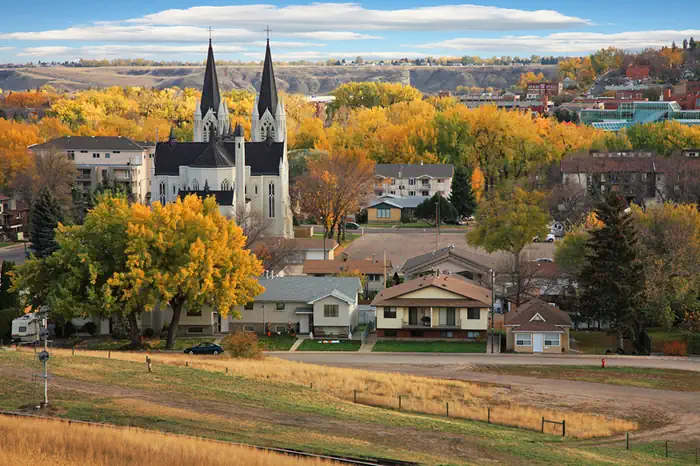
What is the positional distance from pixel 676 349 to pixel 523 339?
651cm

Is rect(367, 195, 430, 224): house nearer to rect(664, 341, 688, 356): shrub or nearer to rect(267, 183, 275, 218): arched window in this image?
rect(267, 183, 275, 218): arched window

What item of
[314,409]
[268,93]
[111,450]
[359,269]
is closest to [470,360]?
[314,409]

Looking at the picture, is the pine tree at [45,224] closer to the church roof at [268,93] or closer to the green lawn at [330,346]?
the church roof at [268,93]

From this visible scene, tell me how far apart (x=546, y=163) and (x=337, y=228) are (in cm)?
2960

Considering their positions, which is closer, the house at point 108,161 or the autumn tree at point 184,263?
the autumn tree at point 184,263

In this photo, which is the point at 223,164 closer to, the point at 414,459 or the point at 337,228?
the point at 337,228

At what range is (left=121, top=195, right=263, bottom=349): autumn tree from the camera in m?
52.6

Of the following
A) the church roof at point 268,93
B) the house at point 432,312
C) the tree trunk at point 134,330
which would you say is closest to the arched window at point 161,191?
the church roof at point 268,93

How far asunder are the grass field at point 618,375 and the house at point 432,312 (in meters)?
6.92

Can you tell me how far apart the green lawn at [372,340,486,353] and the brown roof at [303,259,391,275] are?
11446 mm

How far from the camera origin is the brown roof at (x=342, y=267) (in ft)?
Result: 218

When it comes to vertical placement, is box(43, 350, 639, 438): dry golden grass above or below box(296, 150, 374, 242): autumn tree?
below

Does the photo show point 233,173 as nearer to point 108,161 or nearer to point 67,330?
point 67,330

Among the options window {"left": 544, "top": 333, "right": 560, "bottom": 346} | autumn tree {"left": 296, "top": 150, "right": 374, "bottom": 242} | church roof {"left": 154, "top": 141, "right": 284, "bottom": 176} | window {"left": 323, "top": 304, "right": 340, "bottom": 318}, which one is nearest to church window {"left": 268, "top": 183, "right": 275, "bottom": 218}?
church roof {"left": 154, "top": 141, "right": 284, "bottom": 176}
